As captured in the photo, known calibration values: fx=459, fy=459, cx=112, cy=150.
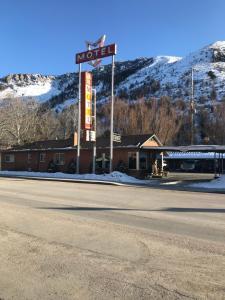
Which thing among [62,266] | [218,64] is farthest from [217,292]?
[218,64]

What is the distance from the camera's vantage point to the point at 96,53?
136 feet

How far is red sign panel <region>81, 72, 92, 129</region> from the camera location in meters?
41.1

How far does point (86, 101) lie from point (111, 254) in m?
33.8

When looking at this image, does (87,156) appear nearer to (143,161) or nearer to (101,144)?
(101,144)

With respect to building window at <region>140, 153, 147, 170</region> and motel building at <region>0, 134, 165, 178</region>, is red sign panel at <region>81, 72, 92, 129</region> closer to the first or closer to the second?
motel building at <region>0, 134, 165, 178</region>

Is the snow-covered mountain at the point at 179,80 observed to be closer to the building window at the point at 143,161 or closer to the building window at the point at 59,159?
the building window at the point at 59,159

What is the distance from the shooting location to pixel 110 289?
Answer: 6.22 m

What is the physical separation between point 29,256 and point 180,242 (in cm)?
298

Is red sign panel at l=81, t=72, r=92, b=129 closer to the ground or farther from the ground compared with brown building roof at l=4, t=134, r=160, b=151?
farther from the ground

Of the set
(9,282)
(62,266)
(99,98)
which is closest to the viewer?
(9,282)

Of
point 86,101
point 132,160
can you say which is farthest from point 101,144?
point 132,160

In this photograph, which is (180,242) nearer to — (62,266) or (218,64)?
(62,266)

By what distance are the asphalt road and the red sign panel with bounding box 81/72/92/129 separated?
2715cm

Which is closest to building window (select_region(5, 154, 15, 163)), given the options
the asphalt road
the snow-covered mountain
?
the asphalt road
